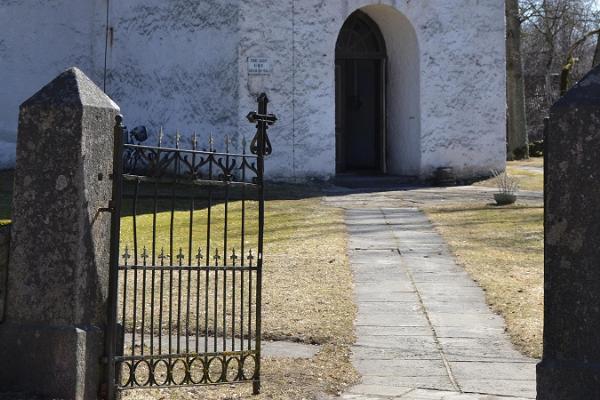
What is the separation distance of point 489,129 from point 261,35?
15.2 feet

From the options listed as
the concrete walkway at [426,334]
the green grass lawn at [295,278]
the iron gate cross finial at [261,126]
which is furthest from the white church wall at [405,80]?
the iron gate cross finial at [261,126]

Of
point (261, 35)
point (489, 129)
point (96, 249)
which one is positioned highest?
point (261, 35)

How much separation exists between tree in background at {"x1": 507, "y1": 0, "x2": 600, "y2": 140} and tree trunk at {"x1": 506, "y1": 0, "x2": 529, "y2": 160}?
4421 millimetres

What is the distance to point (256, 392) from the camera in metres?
5.88

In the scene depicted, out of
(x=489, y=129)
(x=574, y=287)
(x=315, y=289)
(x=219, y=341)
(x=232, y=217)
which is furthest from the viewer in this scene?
(x=489, y=129)

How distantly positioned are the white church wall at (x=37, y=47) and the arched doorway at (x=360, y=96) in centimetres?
466

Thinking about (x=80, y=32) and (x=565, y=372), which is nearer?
(x=565, y=372)

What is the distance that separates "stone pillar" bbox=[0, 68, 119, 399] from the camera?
16.1ft

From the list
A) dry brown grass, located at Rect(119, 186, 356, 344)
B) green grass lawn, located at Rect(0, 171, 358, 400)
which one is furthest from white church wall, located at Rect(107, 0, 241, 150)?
dry brown grass, located at Rect(119, 186, 356, 344)

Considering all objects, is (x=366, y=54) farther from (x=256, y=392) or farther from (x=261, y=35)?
(x=256, y=392)

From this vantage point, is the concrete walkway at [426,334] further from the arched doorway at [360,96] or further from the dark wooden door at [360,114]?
the dark wooden door at [360,114]

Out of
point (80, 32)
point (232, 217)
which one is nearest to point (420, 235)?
point (232, 217)

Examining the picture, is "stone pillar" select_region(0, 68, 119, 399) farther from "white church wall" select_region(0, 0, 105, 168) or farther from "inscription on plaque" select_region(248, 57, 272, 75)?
"white church wall" select_region(0, 0, 105, 168)

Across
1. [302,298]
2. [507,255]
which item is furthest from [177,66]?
[302,298]
